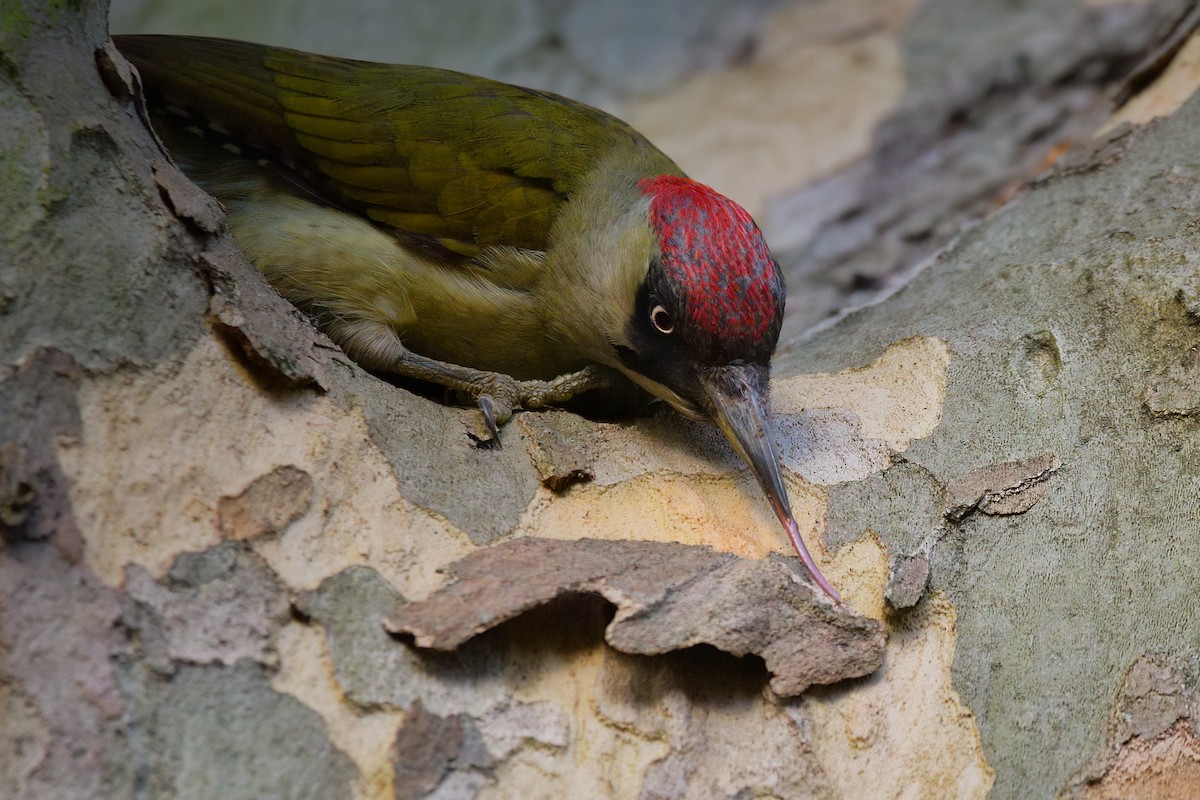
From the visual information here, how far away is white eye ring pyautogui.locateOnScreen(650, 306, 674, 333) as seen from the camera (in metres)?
2.94

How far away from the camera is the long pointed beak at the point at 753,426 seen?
247 cm

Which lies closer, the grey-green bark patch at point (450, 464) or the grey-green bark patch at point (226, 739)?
the grey-green bark patch at point (226, 739)

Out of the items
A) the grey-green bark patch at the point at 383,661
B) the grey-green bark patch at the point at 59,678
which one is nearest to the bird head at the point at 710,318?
the grey-green bark patch at the point at 383,661

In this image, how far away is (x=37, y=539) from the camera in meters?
1.79

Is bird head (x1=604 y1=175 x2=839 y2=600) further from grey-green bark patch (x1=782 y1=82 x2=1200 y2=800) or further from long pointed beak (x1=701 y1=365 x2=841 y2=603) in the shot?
grey-green bark patch (x1=782 y1=82 x2=1200 y2=800)

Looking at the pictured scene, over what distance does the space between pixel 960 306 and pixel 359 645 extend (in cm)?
198

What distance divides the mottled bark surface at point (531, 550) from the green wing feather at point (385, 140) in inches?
33.4

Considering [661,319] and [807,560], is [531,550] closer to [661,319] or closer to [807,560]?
[807,560]

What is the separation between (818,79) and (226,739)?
537 cm

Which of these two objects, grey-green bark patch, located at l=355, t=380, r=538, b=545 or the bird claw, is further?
the bird claw

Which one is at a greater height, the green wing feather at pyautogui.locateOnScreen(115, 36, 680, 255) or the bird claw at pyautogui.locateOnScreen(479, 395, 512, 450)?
the green wing feather at pyautogui.locateOnScreen(115, 36, 680, 255)

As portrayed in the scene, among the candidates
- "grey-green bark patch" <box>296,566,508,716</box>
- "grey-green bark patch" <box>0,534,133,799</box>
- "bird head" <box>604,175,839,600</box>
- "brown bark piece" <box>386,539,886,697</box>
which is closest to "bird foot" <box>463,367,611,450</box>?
"bird head" <box>604,175,839,600</box>

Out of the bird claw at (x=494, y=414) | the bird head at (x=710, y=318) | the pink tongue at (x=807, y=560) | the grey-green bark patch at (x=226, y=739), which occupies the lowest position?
the grey-green bark patch at (x=226, y=739)

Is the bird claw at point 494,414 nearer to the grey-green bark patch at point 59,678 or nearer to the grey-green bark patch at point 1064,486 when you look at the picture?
the grey-green bark patch at point 1064,486
